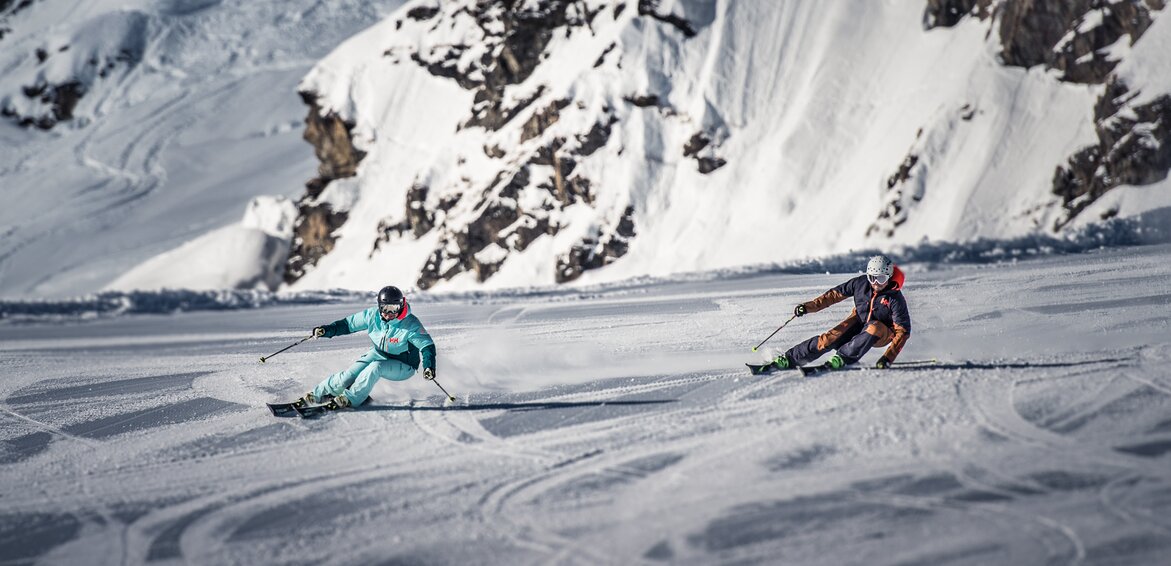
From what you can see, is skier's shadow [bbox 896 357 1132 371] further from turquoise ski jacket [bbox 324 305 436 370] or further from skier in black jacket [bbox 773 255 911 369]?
turquoise ski jacket [bbox 324 305 436 370]

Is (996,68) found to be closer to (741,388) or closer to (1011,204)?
(1011,204)

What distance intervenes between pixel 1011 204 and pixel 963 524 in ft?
75.4

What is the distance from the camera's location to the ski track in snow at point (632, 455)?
17.4 feet

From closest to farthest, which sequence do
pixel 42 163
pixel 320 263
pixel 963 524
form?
1. pixel 963 524
2. pixel 320 263
3. pixel 42 163

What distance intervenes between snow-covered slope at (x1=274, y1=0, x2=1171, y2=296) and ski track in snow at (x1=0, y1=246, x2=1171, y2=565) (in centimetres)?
1622

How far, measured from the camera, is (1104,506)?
5301 mm

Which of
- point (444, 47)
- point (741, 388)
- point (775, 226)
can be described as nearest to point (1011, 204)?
point (775, 226)

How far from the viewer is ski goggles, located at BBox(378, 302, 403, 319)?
29.1ft

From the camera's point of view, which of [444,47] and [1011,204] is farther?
[444,47]

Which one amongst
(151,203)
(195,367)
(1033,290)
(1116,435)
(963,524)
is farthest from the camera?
(151,203)

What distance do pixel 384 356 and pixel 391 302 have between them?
49 cm

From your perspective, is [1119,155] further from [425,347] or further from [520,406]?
[425,347]

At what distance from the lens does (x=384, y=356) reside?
29.4 feet

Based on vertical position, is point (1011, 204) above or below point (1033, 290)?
above
